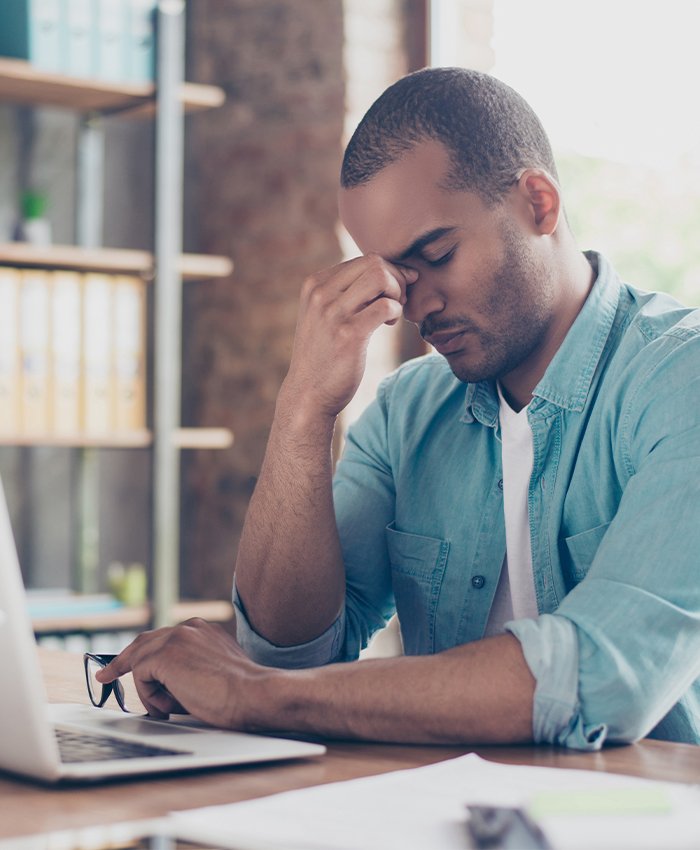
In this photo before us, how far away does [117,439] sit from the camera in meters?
3.05

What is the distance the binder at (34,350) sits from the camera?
9.64 ft

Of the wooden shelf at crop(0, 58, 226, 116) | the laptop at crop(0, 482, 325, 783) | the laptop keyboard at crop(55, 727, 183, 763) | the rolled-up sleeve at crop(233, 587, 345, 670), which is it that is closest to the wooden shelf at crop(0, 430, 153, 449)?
the wooden shelf at crop(0, 58, 226, 116)

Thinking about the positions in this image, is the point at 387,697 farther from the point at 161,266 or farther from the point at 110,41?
the point at 110,41

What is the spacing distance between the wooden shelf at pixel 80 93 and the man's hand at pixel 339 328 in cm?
172

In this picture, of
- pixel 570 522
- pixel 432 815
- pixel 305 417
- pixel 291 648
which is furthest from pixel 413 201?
pixel 432 815

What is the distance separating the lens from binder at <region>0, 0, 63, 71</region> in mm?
2975

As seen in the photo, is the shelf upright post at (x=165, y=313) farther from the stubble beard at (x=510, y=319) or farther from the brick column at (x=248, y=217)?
the stubble beard at (x=510, y=319)

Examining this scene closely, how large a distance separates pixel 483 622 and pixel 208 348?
7.31ft

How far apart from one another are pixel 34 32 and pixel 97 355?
30.4 inches

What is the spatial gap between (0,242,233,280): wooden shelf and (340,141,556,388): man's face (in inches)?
63.4

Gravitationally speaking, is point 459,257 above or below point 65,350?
above

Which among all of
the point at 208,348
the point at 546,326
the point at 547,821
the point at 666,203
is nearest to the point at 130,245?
the point at 208,348

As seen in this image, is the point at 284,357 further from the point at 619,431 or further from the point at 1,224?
the point at 619,431

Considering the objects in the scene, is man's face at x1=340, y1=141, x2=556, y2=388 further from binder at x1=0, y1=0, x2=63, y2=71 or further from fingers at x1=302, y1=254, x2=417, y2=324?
binder at x1=0, y1=0, x2=63, y2=71
